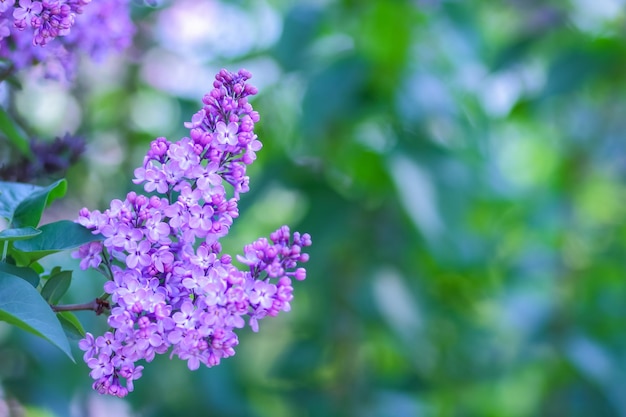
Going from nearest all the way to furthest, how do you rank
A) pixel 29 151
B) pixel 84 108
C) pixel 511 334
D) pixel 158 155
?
pixel 158 155 < pixel 29 151 < pixel 84 108 < pixel 511 334

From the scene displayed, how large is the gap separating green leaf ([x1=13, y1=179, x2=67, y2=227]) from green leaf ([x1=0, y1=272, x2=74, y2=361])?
0.22ft

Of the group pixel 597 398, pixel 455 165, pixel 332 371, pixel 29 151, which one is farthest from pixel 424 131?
pixel 29 151

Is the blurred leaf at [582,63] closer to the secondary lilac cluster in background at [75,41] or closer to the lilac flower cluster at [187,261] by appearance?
the secondary lilac cluster in background at [75,41]

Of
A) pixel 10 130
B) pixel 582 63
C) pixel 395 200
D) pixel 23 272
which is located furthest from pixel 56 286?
pixel 582 63

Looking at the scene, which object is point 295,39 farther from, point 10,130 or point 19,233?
point 19,233

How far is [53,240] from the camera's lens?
51 cm

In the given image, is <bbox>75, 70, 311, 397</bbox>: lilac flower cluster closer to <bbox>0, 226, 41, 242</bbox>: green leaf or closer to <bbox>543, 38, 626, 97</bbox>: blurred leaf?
<bbox>0, 226, 41, 242</bbox>: green leaf

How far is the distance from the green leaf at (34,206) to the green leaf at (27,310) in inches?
2.6

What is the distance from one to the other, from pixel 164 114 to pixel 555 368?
0.85 meters

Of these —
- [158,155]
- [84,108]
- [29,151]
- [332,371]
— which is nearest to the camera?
[158,155]

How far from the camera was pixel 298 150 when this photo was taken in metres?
1.43

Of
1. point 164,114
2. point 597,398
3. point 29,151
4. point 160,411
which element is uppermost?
point 164,114

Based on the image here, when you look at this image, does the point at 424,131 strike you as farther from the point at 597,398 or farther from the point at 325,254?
the point at 597,398

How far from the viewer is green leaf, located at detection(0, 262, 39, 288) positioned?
500mm
